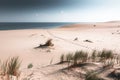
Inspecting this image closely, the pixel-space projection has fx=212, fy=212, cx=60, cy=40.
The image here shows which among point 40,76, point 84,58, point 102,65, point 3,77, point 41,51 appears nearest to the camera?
point 3,77

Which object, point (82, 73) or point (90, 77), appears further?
point (82, 73)

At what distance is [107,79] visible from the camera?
5.04 metres

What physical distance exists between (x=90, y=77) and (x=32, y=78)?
4.54 ft

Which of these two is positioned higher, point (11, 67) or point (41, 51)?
point (11, 67)

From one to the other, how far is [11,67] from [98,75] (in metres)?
2.10

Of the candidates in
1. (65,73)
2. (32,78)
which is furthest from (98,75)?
(32,78)

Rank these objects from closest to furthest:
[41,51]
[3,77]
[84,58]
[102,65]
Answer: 1. [3,77]
2. [102,65]
3. [84,58]
4. [41,51]

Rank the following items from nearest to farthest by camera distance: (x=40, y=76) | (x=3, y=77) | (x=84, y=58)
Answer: (x=3, y=77), (x=40, y=76), (x=84, y=58)

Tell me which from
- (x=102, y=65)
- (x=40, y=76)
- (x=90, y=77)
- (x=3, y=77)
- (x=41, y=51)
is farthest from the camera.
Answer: (x=41, y=51)

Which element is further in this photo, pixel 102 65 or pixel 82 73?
pixel 102 65

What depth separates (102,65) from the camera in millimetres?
6004

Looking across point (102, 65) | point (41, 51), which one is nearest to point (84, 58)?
point (102, 65)

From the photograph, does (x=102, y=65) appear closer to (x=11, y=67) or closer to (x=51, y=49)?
(x=11, y=67)

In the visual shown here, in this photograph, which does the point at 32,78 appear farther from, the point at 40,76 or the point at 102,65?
the point at 102,65
